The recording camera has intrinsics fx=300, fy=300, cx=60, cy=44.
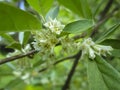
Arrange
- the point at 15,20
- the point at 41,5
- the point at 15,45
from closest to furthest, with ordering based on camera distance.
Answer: the point at 15,20, the point at 41,5, the point at 15,45

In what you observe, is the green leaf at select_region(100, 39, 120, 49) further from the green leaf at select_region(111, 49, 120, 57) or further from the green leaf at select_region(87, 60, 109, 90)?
the green leaf at select_region(87, 60, 109, 90)

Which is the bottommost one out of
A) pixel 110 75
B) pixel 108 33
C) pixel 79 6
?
pixel 110 75

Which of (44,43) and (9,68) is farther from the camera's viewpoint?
(9,68)

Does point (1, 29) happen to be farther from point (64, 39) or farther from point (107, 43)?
point (107, 43)

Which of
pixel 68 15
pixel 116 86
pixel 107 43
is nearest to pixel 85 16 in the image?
pixel 107 43

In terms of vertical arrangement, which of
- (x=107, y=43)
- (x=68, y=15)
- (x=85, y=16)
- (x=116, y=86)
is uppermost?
(x=68, y=15)

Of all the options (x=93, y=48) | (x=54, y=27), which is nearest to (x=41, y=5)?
(x=54, y=27)

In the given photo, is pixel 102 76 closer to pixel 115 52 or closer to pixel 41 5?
pixel 115 52
